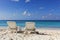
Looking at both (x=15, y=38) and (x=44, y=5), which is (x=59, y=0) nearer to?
(x=44, y=5)

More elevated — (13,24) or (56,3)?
(56,3)

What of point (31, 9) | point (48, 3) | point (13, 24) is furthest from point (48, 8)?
point (13, 24)

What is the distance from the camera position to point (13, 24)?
19.3ft

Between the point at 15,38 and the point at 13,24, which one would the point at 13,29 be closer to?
the point at 13,24

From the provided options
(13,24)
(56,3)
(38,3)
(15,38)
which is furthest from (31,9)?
(15,38)

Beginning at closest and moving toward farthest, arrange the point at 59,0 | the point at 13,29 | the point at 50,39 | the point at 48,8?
the point at 50,39, the point at 13,29, the point at 59,0, the point at 48,8

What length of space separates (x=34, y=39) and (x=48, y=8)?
14025 millimetres

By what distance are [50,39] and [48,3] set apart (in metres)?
14.2

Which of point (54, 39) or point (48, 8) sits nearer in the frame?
point (54, 39)

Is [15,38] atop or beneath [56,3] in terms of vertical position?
beneath

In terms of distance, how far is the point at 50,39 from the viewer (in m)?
4.18

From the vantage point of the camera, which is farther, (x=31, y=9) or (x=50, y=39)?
(x=31, y=9)

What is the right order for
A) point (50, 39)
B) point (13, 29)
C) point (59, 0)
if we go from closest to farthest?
point (50, 39) < point (13, 29) < point (59, 0)

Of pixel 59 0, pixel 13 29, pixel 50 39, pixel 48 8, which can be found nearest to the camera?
pixel 50 39
